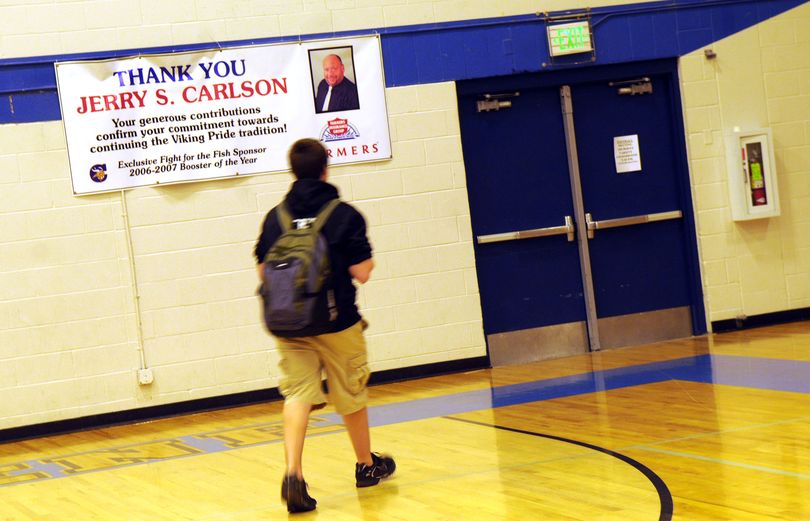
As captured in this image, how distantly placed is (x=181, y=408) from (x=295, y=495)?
415 centimetres

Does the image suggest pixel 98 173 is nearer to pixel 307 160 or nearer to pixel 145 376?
pixel 145 376

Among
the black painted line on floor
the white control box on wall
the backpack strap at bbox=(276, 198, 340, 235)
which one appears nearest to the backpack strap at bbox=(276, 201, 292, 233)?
the backpack strap at bbox=(276, 198, 340, 235)

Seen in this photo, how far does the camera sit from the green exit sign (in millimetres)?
9352

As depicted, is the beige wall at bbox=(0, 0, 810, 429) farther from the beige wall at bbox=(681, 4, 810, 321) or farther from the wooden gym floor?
the wooden gym floor

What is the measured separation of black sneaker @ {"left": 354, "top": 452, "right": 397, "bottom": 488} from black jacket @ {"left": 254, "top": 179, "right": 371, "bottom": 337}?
2.43ft

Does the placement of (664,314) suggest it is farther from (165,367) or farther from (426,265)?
(165,367)

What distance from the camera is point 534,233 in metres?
9.39

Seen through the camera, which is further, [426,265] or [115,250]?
[426,265]

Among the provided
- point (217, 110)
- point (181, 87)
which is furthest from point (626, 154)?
point (181, 87)

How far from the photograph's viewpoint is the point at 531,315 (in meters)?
9.45

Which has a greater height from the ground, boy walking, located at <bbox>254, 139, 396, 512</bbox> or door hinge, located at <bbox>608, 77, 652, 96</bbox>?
door hinge, located at <bbox>608, 77, 652, 96</bbox>

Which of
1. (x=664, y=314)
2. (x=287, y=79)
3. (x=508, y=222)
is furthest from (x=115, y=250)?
(x=664, y=314)

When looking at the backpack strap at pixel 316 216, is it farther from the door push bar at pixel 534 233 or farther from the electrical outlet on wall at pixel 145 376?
the door push bar at pixel 534 233

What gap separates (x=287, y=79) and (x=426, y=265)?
1.92 metres
